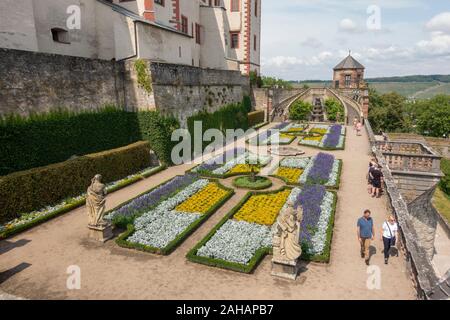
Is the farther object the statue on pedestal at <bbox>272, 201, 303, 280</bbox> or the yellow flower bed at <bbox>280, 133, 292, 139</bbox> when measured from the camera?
the yellow flower bed at <bbox>280, 133, 292, 139</bbox>

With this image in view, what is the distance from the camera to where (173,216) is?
13453 mm

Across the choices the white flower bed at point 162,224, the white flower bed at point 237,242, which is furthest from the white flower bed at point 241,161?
the white flower bed at point 237,242

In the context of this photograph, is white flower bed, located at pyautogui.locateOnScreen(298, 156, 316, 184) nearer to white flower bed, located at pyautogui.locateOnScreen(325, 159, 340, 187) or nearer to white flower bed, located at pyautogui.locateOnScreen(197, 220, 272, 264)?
white flower bed, located at pyautogui.locateOnScreen(325, 159, 340, 187)

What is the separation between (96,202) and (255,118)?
31.4m

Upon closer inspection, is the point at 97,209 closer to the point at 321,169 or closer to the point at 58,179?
the point at 58,179

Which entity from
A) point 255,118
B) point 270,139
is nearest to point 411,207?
point 270,139

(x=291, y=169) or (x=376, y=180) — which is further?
(x=291, y=169)

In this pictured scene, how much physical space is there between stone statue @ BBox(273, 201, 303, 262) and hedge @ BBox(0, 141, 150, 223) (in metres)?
10.9

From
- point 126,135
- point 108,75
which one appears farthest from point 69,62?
point 126,135

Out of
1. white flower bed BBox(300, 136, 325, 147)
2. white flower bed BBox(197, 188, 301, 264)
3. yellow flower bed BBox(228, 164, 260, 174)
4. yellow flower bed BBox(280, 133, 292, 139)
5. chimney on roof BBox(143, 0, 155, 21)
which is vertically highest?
chimney on roof BBox(143, 0, 155, 21)

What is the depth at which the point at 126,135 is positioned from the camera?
2117 centimetres

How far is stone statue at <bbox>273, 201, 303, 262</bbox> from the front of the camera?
29.5 feet

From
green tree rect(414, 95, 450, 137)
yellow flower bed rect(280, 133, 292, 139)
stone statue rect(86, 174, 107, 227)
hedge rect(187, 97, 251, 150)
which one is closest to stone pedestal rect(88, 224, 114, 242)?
stone statue rect(86, 174, 107, 227)

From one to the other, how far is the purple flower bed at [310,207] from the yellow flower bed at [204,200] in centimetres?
389
